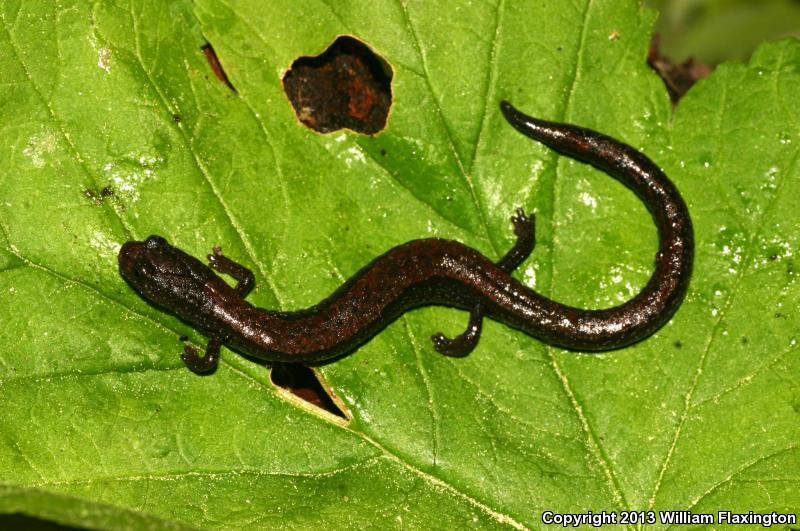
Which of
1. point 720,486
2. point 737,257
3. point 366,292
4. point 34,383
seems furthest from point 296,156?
point 720,486

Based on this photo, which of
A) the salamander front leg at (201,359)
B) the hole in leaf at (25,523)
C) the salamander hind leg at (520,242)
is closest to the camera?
the hole in leaf at (25,523)

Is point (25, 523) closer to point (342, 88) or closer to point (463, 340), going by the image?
point (463, 340)

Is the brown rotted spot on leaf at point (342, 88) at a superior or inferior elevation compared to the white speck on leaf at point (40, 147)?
superior

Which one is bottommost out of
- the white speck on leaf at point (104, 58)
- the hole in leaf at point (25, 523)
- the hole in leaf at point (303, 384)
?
the hole in leaf at point (25, 523)

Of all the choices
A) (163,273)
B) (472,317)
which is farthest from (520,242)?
(163,273)

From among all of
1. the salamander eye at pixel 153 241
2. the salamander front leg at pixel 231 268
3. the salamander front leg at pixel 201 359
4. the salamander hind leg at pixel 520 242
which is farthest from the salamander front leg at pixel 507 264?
the salamander eye at pixel 153 241

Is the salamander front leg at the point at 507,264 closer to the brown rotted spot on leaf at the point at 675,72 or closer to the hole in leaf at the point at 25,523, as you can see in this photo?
the brown rotted spot on leaf at the point at 675,72
